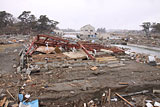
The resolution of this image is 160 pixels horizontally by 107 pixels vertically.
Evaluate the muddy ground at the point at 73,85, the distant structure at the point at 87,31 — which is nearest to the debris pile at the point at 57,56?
the muddy ground at the point at 73,85

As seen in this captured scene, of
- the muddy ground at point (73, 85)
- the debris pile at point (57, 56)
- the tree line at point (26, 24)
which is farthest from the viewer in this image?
the tree line at point (26, 24)

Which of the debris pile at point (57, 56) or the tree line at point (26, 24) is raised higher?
the tree line at point (26, 24)

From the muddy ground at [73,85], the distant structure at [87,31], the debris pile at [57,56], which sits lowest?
the muddy ground at [73,85]

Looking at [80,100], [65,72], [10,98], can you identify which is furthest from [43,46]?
[80,100]

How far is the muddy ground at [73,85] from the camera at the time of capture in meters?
3.27

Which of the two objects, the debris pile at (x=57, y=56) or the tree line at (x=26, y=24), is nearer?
the debris pile at (x=57, y=56)

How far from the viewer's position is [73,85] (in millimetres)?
3875

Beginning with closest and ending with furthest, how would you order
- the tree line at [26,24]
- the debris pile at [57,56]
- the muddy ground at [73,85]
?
the muddy ground at [73,85]
the debris pile at [57,56]
the tree line at [26,24]

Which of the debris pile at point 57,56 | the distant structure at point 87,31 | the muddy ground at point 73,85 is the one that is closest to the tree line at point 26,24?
the distant structure at point 87,31

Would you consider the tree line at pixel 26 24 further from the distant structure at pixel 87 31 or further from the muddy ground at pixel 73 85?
the muddy ground at pixel 73 85

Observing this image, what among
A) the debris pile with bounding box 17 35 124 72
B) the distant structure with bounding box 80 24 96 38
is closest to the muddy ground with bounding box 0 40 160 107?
the debris pile with bounding box 17 35 124 72

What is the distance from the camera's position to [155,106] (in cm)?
336

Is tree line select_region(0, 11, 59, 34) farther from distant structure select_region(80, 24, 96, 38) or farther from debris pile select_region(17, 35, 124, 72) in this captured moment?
debris pile select_region(17, 35, 124, 72)

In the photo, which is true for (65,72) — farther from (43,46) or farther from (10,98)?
(43,46)
